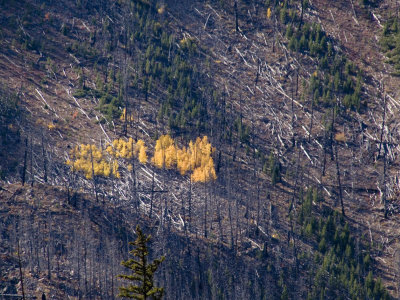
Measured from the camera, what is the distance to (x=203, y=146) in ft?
317

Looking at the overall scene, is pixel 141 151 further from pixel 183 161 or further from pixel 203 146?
pixel 203 146

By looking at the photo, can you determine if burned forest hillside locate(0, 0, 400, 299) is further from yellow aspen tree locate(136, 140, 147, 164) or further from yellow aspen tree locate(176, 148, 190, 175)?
yellow aspen tree locate(136, 140, 147, 164)

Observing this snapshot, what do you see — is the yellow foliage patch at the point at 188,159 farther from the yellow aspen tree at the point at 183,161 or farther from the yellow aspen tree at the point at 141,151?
the yellow aspen tree at the point at 141,151

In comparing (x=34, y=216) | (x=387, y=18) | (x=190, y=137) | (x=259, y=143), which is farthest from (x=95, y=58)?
(x=387, y=18)

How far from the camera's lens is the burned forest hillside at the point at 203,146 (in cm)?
7862

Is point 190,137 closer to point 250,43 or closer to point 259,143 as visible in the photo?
point 259,143

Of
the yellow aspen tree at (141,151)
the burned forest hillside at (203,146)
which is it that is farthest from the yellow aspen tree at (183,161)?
the yellow aspen tree at (141,151)

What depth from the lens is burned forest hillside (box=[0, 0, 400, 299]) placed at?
258ft

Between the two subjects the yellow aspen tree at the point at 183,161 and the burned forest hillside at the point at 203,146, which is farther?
the yellow aspen tree at the point at 183,161

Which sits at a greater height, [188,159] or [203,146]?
[203,146]

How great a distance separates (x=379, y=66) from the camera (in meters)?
111

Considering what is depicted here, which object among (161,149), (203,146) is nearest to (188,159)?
(203,146)

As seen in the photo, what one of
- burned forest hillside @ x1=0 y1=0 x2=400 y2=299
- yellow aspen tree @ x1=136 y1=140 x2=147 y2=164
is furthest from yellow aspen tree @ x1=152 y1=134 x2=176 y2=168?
yellow aspen tree @ x1=136 y1=140 x2=147 y2=164

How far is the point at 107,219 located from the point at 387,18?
216 feet
